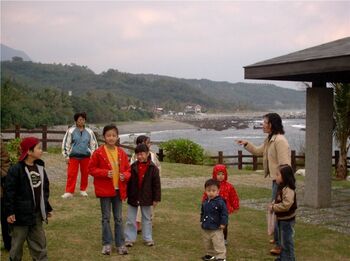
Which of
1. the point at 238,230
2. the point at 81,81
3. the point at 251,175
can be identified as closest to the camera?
the point at 238,230

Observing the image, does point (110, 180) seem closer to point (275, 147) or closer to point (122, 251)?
point (122, 251)

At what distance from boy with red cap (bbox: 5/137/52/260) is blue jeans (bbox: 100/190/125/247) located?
0.75m

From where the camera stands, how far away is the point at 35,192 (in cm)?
462

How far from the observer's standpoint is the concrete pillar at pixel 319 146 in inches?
341

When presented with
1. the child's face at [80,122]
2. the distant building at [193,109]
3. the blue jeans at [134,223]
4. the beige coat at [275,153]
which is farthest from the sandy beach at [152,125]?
the beige coat at [275,153]

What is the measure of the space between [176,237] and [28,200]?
7.84 feet

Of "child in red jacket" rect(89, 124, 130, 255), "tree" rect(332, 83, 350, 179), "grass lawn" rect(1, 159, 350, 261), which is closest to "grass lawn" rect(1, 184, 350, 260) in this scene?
"grass lawn" rect(1, 159, 350, 261)

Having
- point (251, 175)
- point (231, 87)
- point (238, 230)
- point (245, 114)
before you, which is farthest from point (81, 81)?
point (238, 230)

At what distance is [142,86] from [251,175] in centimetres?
9101

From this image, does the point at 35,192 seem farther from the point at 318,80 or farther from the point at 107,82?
the point at 107,82

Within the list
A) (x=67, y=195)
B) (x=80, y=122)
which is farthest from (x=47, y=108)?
(x=80, y=122)

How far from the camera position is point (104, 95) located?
77.8 m

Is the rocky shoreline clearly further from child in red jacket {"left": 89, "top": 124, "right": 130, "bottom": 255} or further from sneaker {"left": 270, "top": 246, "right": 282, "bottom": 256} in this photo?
child in red jacket {"left": 89, "top": 124, "right": 130, "bottom": 255}

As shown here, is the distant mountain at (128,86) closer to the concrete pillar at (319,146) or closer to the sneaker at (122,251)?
the concrete pillar at (319,146)
